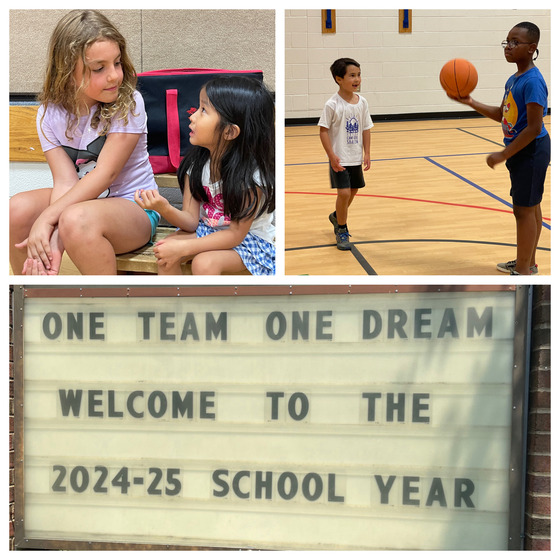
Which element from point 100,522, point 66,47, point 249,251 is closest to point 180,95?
point 66,47

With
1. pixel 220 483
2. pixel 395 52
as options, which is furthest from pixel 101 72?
pixel 395 52

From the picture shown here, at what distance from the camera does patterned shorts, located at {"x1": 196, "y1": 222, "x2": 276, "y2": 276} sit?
69.5 inches

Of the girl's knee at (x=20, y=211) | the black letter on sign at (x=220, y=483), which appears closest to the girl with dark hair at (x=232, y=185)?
the girl's knee at (x=20, y=211)

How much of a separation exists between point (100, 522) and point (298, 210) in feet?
A: 10.3

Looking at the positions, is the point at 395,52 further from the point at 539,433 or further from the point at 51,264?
the point at 51,264

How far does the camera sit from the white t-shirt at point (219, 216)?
5.80ft

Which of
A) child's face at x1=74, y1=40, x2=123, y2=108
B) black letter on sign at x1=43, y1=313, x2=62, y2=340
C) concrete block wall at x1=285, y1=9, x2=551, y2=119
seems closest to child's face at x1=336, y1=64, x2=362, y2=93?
child's face at x1=74, y1=40, x2=123, y2=108

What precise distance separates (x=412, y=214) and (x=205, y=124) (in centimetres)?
300

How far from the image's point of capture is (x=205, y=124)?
5.73 feet

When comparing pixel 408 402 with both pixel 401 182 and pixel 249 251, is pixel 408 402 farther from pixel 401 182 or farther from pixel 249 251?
pixel 401 182

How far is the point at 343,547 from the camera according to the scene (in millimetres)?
1994

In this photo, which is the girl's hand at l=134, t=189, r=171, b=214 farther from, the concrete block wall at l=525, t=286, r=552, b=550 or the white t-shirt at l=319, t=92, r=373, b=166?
the white t-shirt at l=319, t=92, r=373, b=166

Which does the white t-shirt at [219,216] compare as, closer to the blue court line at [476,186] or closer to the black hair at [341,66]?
the black hair at [341,66]

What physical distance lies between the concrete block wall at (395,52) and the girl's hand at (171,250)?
7.47 metres
